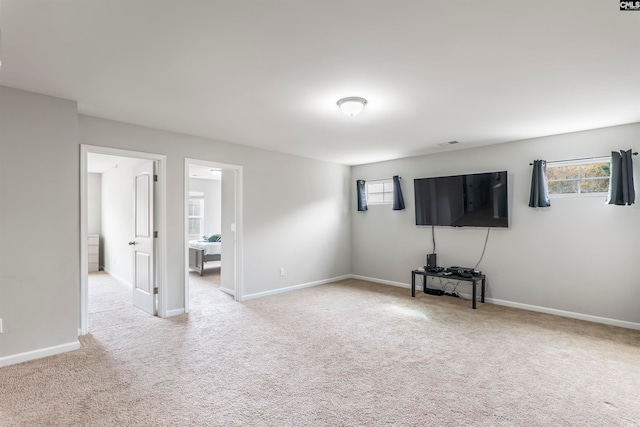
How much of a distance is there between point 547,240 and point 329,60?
13.4 feet

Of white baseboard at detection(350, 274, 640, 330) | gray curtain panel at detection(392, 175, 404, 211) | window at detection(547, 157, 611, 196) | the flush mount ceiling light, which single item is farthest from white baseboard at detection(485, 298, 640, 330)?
the flush mount ceiling light

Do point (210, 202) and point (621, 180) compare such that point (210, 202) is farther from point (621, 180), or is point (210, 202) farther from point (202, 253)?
point (621, 180)

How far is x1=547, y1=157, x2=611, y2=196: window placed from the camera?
163 inches

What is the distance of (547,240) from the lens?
14.9 ft

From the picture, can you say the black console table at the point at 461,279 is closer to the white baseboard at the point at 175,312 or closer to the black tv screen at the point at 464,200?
the black tv screen at the point at 464,200

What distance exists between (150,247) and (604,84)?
524 cm

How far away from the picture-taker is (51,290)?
3.10 metres

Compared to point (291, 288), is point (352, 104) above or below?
above

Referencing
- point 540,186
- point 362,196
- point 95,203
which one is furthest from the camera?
point 95,203

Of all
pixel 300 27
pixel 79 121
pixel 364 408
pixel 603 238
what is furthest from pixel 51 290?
pixel 603 238

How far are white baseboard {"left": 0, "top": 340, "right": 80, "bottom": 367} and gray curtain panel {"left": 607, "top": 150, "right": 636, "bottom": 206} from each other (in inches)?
246

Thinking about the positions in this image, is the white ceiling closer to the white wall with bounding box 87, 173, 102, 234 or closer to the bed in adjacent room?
the bed in adjacent room

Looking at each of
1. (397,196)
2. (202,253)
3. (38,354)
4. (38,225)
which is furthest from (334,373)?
(202,253)

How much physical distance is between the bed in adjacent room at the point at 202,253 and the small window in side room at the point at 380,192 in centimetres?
352
